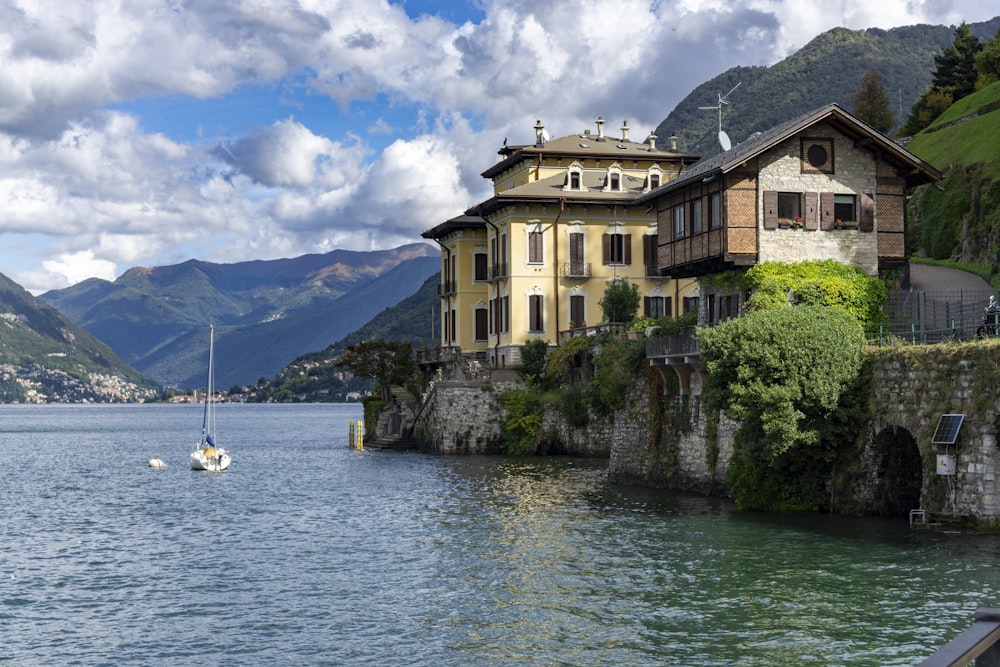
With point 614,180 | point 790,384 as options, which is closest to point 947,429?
point 790,384

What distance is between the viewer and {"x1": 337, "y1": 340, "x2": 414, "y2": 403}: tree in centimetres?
8331

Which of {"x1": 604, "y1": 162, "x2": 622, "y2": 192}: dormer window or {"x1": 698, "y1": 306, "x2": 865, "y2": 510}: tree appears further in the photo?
{"x1": 604, "y1": 162, "x2": 622, "y2": 192}: dormer window

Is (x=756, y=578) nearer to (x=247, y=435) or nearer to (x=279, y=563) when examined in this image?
(x=279, y=563)

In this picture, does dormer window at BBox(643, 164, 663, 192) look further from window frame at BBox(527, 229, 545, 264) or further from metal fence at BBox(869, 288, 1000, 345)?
metal fence at BBox(869, 288, 1000, 345)

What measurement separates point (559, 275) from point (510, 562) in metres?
43.7

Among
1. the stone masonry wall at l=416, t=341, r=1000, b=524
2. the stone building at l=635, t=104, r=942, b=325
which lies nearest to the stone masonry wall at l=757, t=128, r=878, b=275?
the stone building at l=635, t=104, r=942, b=325

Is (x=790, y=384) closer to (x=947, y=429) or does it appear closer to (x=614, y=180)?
(x=947, y=429)

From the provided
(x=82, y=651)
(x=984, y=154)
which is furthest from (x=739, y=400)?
(x=984, y=154)

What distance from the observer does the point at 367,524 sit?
3884 centimetres

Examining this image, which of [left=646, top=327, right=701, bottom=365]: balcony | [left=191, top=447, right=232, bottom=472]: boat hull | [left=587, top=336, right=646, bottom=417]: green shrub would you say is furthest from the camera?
[left=191, top=447, right=232, bottom=472]: boat hull

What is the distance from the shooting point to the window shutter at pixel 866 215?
41094 mm

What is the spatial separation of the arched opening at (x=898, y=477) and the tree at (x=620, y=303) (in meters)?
30.9

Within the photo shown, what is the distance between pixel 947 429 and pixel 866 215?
13.8m

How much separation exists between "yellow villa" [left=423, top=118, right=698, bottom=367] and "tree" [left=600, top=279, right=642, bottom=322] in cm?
596
